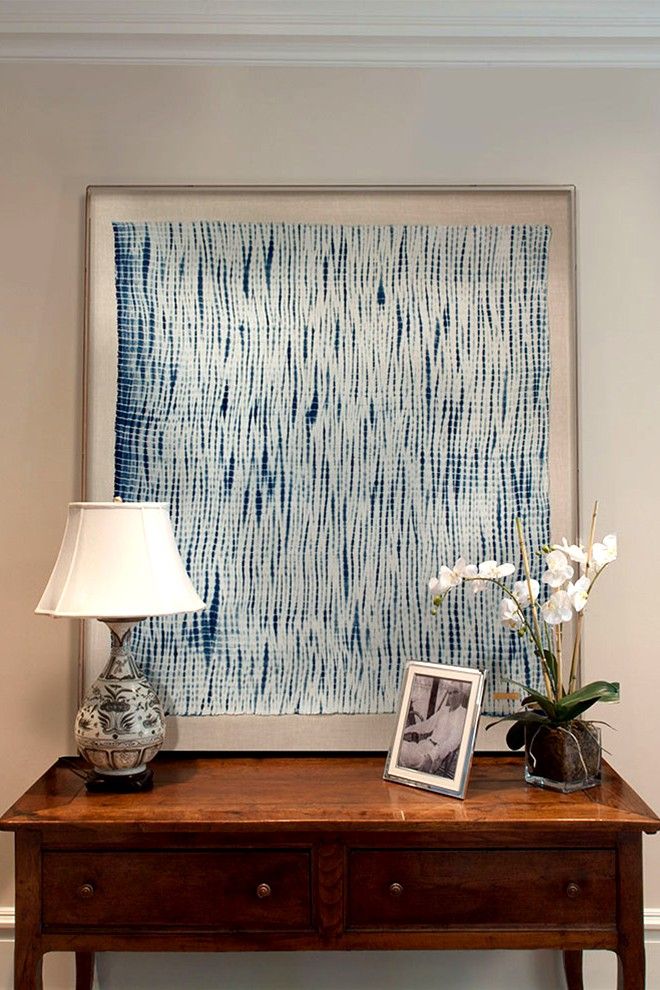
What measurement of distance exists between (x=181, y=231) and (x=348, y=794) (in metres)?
1.42

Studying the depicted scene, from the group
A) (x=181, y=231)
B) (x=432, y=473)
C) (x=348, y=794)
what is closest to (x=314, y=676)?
(x=348, y=794)

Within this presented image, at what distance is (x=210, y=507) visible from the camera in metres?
2.27

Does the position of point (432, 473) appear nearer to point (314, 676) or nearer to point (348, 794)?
point (314, 676)

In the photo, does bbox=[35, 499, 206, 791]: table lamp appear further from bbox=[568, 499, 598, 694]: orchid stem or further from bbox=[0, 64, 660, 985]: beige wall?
bbox=[568, 499, 598, 694]: orchid stem

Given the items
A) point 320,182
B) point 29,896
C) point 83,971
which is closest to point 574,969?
point 83,971

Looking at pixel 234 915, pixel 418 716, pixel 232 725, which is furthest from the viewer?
pixel 232 725

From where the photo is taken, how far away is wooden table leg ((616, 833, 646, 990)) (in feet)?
5.89

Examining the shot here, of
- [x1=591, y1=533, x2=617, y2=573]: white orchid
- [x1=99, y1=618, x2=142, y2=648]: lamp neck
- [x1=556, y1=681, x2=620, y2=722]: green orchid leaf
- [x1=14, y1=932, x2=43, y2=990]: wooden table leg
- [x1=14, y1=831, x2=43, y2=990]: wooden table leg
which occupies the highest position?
[x1=591, y1=533, x2=617, y2=573]: white orchid

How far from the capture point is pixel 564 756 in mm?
1965

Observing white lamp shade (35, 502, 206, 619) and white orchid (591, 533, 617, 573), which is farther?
white orchid (591, 533, 617, 573)

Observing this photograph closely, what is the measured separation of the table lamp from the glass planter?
2.63 feet

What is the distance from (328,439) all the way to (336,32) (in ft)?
3.43

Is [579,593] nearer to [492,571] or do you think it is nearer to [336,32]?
[492,571]

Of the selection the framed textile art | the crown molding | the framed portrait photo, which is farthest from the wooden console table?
the crown molding
